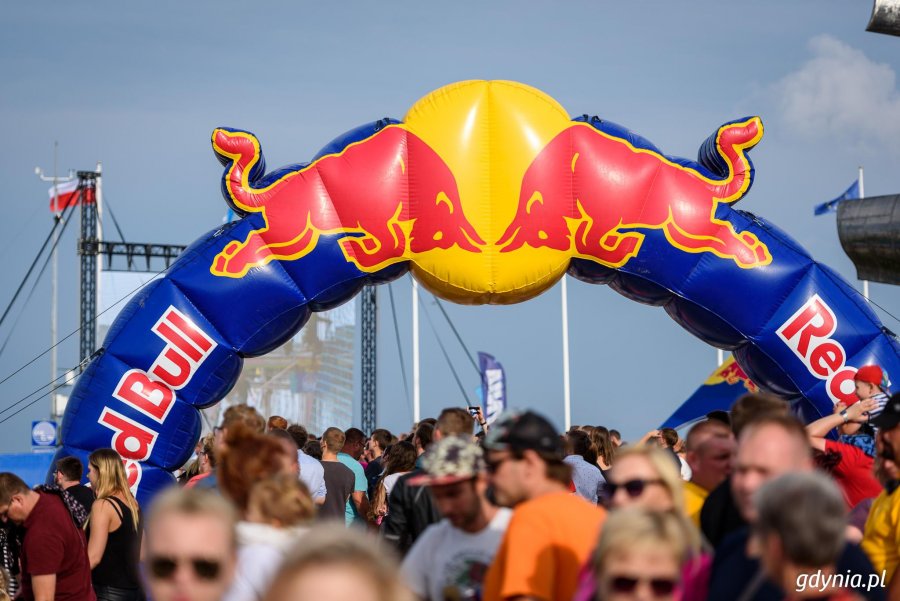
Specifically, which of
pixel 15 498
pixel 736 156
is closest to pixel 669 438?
pixel 736 156

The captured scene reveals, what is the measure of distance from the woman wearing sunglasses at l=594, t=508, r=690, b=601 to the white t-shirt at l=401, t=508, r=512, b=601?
3.32ft

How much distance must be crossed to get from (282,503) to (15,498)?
2.92 metres

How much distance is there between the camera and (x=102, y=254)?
2572 centimetres

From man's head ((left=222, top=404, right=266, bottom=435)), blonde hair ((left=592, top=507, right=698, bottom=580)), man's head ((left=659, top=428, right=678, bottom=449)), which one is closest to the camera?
blonde hair ((left=592, top=507, right=698, bottom=580))

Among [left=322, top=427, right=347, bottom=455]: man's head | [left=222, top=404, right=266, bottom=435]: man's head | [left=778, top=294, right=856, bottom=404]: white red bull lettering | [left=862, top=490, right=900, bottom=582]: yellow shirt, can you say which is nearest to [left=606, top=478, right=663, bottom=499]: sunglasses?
[left=862, top=490, right=900, bottom=582]: yellow shirt

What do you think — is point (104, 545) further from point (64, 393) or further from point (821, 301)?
point (64, 393)

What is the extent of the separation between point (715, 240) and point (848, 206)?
578 cm

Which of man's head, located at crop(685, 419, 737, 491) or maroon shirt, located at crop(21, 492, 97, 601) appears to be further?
maroon shirt, located at crop(21, 492, 97, 601)

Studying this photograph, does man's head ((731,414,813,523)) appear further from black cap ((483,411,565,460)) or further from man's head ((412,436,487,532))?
man's head ((412,436,487,532))

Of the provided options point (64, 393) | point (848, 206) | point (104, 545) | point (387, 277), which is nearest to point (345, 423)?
point (64, 393)

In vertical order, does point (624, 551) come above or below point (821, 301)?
below

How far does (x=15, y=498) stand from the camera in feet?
19.2

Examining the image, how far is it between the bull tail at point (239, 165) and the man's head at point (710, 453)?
5.28m

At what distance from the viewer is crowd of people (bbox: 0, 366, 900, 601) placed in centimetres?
254
